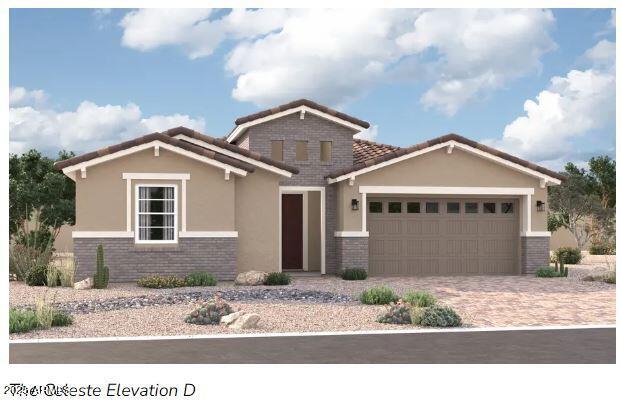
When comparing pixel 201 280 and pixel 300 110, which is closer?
pixel 201 280

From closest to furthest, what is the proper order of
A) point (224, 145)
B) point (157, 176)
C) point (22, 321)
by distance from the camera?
point (22, 321) < point (157, 176) < point (224, 145)

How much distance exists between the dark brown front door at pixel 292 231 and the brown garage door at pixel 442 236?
2.47 metres

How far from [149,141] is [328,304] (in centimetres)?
747

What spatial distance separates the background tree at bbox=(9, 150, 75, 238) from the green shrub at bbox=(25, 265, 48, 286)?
13.3 meters

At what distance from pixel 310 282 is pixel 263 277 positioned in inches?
62.4

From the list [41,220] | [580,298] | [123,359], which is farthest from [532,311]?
[41,220]

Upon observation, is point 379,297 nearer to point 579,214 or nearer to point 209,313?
point 209,313

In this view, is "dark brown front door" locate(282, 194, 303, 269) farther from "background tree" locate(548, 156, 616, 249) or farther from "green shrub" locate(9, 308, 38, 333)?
"background tree" locate(548, 156, 616, 249)

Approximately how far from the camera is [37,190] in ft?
111

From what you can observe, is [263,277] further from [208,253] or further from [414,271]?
[414,271]

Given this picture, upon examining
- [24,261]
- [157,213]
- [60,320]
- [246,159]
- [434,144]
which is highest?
[434,144]

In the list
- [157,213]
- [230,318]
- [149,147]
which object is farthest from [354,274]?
[230,318]

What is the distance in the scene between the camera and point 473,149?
78.9 ft

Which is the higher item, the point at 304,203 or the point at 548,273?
the point at 304,203
